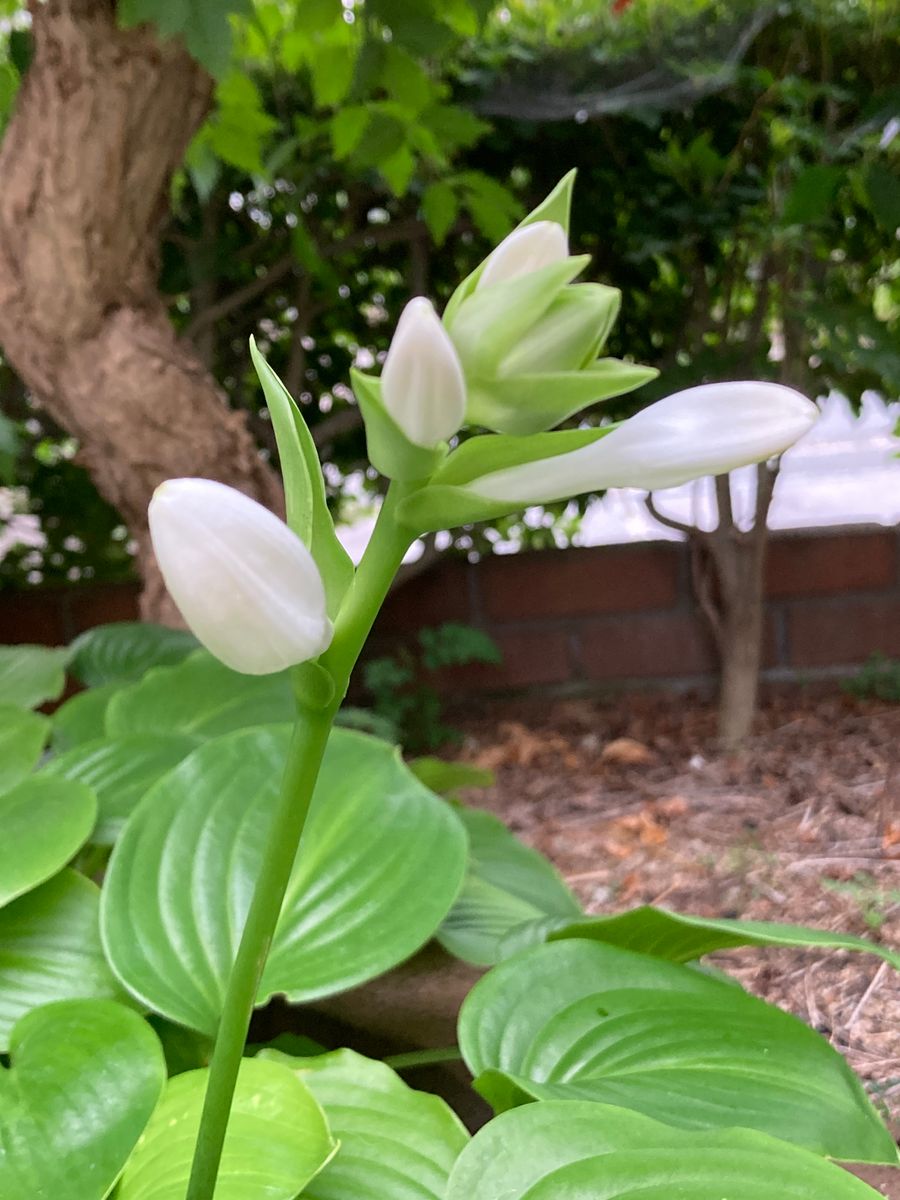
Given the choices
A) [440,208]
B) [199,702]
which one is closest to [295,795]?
[199,702]

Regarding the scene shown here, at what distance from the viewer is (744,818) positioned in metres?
1.03

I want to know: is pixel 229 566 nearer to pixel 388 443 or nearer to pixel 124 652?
pixel 388 443

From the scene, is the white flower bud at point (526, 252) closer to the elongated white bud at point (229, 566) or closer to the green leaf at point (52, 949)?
the elongated white bud at point (229, 566)

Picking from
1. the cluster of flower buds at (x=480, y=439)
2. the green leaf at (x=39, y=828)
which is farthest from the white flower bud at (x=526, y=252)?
the green leaf at (x=39, y=828)

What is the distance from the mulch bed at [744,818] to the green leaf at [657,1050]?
3.5 inches

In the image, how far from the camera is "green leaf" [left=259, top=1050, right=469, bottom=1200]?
42cm

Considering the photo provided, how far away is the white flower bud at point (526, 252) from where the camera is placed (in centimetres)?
29

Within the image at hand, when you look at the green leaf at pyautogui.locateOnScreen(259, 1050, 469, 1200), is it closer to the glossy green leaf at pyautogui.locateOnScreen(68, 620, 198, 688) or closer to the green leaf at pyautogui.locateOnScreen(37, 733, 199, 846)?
the green leaf at pyautogui.locateOnScreen(37, 733, 199, 846)

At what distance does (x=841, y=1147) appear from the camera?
40 cm

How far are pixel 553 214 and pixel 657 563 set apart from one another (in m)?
1.30

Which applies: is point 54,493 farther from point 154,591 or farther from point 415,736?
point 415,736

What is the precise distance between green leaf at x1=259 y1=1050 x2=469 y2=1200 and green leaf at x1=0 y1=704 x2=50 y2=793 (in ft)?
1.16

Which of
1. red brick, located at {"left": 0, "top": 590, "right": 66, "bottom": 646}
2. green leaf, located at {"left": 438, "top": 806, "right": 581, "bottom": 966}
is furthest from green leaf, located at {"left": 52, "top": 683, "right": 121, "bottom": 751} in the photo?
red brick, located at {"left": 0, "top": 590, "right": 66, "bottom": 646}

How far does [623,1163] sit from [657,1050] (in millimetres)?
129
